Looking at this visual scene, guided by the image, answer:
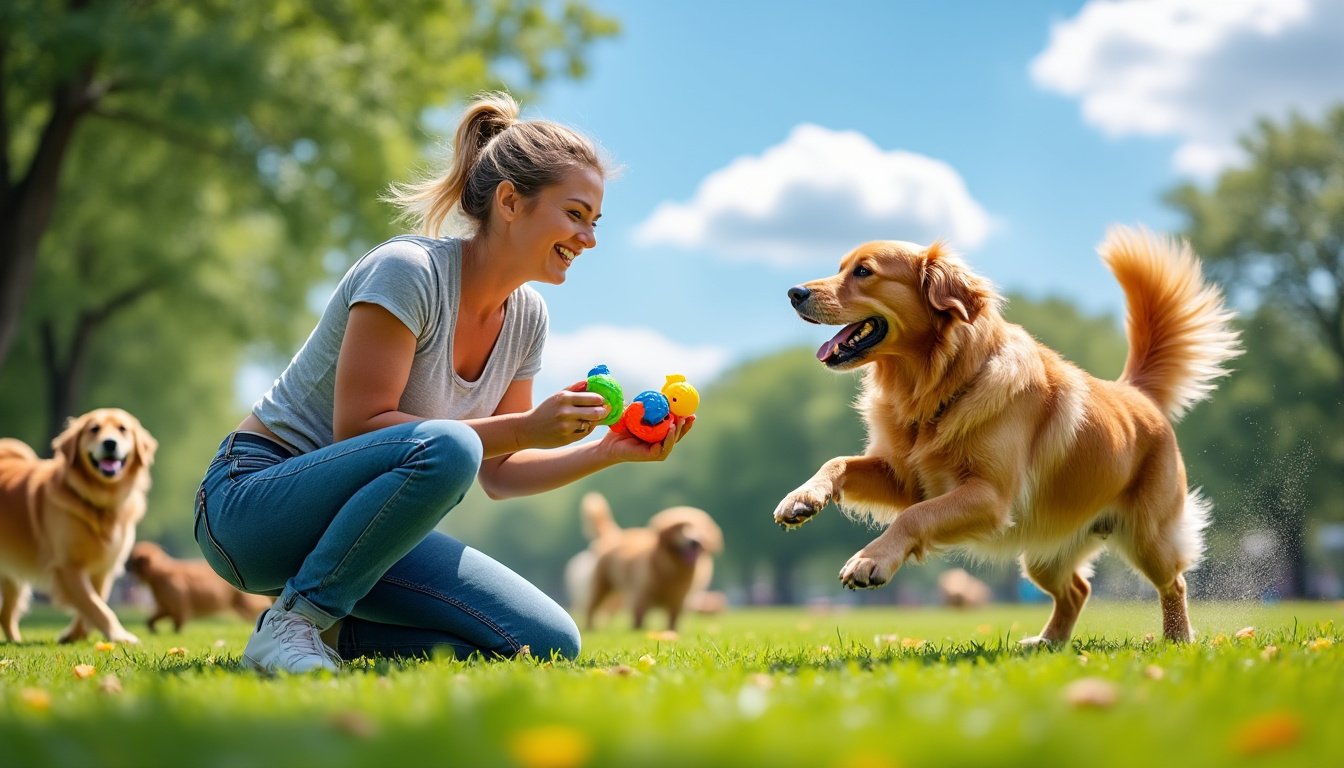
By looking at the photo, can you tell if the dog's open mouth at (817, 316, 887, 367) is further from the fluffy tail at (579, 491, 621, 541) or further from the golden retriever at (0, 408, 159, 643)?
the fluffy tail at (579, 491, 621, 541)

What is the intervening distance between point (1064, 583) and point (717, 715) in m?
3.44

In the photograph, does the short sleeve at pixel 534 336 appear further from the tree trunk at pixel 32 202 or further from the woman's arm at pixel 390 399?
the tree trunk at pixel 32 202

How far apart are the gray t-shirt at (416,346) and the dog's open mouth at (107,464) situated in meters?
3.46

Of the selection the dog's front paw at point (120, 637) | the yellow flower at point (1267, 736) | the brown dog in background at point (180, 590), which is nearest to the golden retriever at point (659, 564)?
the brown dog in background at point (180, 590)

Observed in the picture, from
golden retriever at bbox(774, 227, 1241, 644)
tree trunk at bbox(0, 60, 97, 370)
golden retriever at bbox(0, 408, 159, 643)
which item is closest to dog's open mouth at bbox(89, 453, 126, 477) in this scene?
golden retriever at bbox(0, 408, 159, 643)

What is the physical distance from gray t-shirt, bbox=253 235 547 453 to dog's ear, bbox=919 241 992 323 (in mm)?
1623

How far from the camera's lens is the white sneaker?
3.17 meters

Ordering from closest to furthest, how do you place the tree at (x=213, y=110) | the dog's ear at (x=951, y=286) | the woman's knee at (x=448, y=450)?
1. the woman's knee at (x=448, y=450)
2. the dog's ear at (x=951, y=286)
3. the tree at (x=213, y=110)

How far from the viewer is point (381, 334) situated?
3473 millimetres

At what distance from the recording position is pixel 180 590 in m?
9.48

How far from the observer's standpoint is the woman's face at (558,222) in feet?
12.4

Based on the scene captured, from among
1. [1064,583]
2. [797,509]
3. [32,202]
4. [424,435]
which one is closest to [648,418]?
[797,509]

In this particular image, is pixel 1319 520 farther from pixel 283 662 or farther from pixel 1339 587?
pixel 283 662

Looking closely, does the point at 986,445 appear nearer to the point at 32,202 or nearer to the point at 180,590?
the point at 180,590
